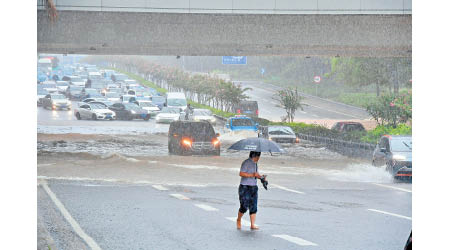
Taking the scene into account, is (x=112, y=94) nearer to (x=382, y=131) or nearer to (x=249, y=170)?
(x=382, y=131)

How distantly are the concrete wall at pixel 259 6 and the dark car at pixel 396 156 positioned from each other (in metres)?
4.25

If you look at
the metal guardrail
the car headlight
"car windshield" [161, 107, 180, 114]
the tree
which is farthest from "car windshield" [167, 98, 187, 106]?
the car headlight

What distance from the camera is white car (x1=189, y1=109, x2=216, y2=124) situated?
53.2 meters

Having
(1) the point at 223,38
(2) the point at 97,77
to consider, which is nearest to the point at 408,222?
(1) the point at 223,38

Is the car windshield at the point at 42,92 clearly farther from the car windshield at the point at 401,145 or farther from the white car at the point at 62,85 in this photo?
the car windshield at the point at 401,145

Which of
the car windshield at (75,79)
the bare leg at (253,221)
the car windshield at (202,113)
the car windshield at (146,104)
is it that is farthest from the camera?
the car windshield at (75,79)

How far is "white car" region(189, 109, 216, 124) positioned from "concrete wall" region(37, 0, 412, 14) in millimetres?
25394

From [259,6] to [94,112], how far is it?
3316 centimetres

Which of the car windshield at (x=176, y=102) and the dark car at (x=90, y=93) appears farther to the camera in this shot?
the dark car at (x=90, y=93)

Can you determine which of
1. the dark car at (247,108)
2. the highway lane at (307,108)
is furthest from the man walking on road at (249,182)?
the dark car at (247,108)

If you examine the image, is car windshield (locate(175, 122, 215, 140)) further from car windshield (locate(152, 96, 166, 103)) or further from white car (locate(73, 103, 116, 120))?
white car (locate(73, 103, 116, 120))

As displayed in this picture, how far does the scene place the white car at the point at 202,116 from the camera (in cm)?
5322
